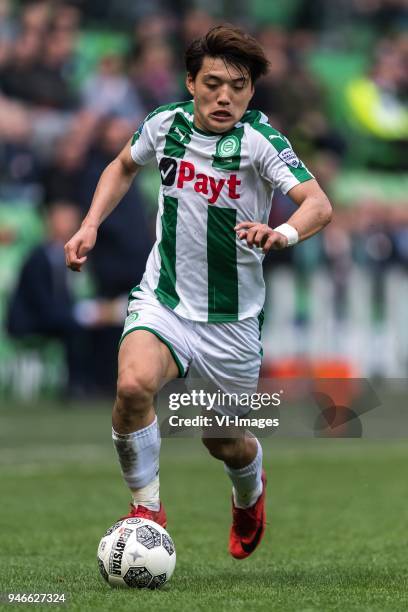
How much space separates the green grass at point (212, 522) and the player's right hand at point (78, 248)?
1.35 metres

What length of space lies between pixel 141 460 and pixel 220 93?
5.32ft

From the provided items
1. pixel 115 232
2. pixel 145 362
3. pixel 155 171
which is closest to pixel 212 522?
pixel 145 362

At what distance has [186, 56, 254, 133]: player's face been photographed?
602 cm

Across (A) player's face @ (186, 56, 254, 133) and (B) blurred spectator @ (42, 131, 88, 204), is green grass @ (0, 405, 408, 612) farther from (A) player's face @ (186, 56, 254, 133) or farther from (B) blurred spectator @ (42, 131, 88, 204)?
(B) blurred spectator @ (42, 131, 88, 204)

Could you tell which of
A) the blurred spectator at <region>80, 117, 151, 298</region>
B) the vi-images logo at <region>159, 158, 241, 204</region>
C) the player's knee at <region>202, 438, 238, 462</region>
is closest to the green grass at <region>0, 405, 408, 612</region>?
the player's knee at <region>202, 438, 238, 462</region>

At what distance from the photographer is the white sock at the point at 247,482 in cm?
671

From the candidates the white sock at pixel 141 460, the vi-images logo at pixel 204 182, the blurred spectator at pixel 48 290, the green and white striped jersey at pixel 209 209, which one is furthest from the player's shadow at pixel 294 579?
the blurred spectator at pixel 48 290

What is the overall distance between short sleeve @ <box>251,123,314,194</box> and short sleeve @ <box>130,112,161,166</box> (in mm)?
500

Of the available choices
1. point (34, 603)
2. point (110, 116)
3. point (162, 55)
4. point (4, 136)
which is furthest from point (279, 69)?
point (34, 603)

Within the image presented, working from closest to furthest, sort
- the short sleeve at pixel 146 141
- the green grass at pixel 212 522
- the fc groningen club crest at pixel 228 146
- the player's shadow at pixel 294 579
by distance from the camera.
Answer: the green grass at pixel 212 522
the player's shadow at pixel 294 579
the fc groningen club crest at pixel 228 146
the short sleeve at pixel 146 141

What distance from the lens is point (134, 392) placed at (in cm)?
564

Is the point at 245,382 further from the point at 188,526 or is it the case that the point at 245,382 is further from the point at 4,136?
the point at 4,136

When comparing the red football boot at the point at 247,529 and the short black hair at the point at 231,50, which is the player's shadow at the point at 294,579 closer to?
the red football boot at the point at 247,529

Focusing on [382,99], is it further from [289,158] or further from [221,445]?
[289,158]
